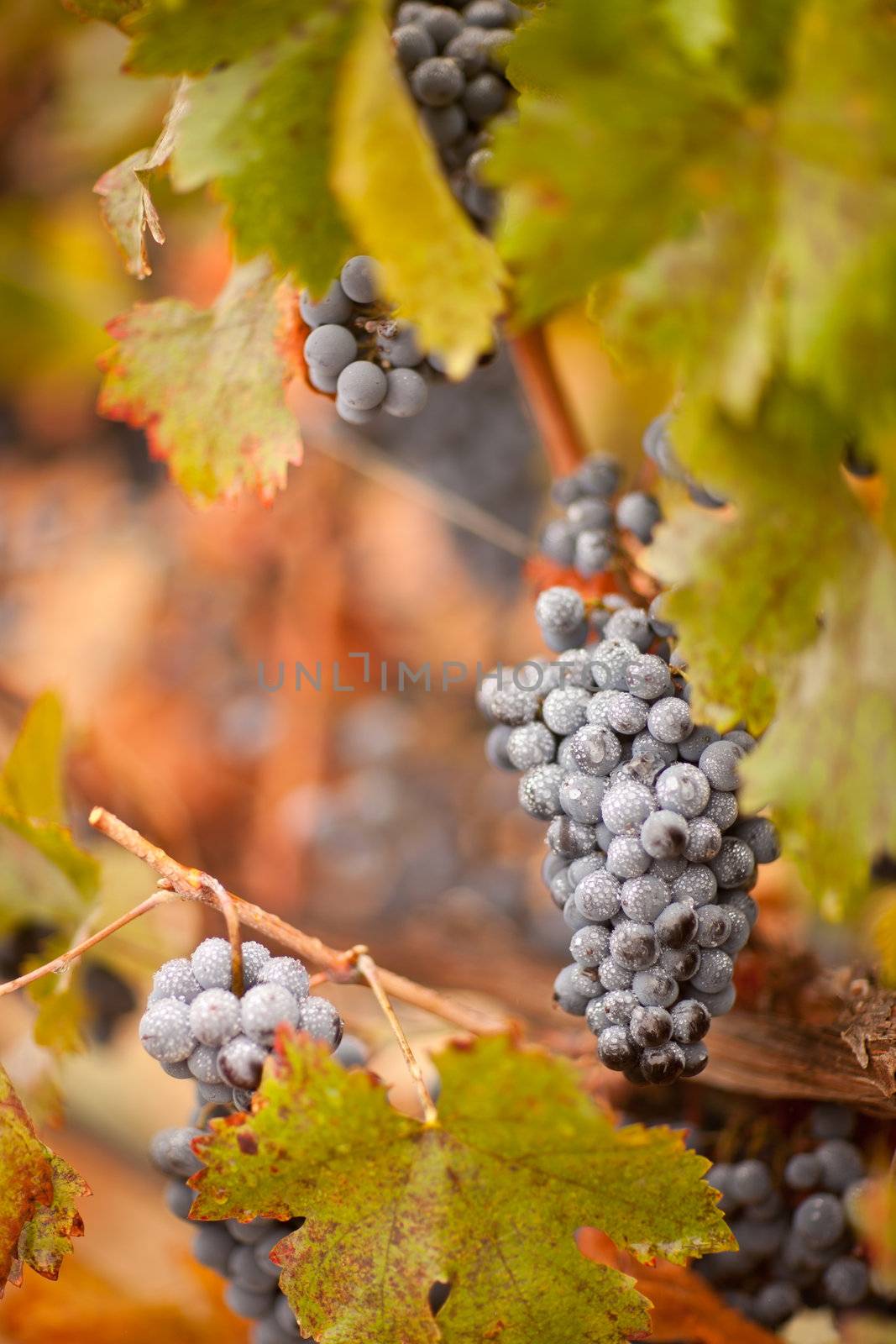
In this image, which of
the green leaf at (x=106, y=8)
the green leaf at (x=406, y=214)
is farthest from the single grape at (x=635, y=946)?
the green leaf at (x=106, y=8)

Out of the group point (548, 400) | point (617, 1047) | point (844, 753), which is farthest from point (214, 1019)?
point (548, 400)

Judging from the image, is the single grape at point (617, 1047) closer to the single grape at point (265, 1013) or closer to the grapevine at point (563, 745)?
the grapevine at point (563, 745)

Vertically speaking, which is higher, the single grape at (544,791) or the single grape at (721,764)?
the single grape at (721,764)

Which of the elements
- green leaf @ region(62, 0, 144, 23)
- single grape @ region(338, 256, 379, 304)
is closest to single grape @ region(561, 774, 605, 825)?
single grape @ region(338, 256, 379, 304)

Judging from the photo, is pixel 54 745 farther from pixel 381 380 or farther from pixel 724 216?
pixel 724 216

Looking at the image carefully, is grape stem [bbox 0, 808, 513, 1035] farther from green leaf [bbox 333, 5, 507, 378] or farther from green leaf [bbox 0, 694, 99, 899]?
green leaf [bbox 333, 5, 507, 378]

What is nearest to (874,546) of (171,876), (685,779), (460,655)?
(685,779)
